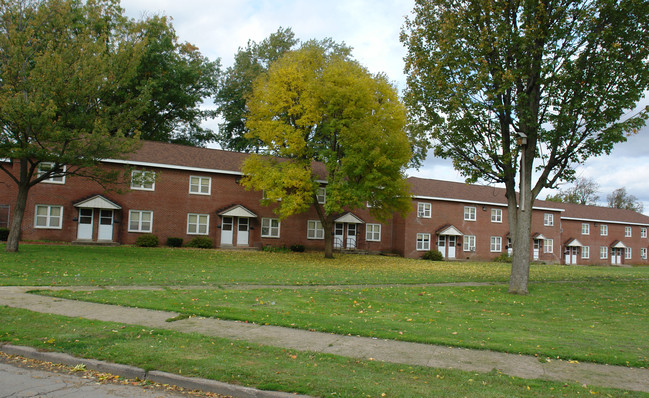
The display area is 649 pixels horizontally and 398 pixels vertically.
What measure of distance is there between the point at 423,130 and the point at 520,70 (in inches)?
175

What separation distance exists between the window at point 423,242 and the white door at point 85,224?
27.2m

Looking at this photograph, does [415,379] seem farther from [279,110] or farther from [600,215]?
[600,215]

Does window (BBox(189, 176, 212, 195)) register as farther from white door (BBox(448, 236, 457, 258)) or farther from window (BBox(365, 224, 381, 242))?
white door (BBox(448, 236, 457, 258))

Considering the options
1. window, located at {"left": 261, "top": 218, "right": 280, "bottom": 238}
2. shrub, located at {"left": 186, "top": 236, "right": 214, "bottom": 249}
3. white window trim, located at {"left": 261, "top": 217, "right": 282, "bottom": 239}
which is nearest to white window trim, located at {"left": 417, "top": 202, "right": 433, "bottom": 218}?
white window trim, located at {"left": 261, "top": 217, "right": 282, "bottom": 239}

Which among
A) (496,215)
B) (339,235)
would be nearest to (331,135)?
(339,235)

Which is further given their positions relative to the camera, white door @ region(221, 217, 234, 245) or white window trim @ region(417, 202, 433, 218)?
white window trim @ region(417, 202, 433, 218)

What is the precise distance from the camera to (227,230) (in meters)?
35.8

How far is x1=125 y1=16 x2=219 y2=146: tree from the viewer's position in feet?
137

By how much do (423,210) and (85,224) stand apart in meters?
28.4

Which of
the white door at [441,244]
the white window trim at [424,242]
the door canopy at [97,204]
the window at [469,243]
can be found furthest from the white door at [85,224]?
the window at [469,243]

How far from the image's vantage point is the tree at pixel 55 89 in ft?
67.8

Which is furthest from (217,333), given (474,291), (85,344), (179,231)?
(179,231)

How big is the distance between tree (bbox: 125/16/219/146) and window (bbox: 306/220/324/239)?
1673cm

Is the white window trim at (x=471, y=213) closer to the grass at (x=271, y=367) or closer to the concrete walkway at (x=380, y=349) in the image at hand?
the concrete walkway at (x=380, y=349)
